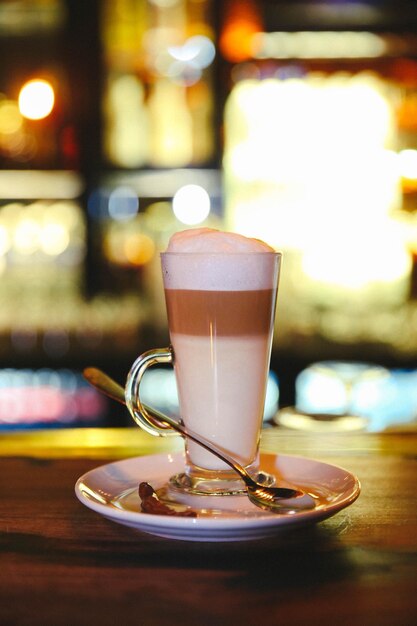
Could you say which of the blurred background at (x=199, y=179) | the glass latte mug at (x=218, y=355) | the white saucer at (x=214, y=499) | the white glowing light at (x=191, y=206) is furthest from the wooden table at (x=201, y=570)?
the white glowing light at (x=191, y=206)

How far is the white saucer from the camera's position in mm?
665

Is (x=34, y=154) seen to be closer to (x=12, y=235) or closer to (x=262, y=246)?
(x=12, y=235)

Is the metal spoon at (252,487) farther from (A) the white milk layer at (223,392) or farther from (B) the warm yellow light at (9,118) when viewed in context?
(B) the warm yellow light at (9,118)

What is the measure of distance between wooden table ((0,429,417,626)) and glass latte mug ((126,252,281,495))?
0.43 feet

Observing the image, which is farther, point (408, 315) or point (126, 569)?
point (408, 315)

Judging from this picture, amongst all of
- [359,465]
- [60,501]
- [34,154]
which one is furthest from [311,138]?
[60,501]

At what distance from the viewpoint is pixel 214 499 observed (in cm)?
79

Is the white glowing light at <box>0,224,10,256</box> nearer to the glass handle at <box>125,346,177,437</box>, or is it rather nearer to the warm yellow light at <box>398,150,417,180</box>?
the warm yellow light at <box>398,150,417,180</box>

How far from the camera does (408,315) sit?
3.39m

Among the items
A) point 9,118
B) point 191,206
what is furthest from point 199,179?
point 9,118

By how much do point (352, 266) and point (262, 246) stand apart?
2.78 metres

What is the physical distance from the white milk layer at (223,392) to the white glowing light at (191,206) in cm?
268

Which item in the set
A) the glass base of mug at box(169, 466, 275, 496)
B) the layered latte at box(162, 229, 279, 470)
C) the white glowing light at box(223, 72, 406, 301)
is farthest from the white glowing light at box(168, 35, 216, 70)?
the glass base of mug at box(169, 466, 275, 496)

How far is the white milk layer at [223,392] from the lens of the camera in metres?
0.88
